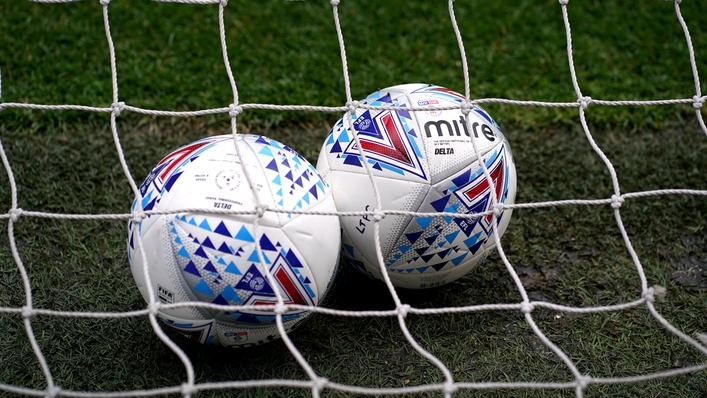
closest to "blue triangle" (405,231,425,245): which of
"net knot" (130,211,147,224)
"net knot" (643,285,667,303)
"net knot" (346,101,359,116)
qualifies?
"net knot" (346,101,359,116)

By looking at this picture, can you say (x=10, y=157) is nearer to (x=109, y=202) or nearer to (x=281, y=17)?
(x=109, y=202)

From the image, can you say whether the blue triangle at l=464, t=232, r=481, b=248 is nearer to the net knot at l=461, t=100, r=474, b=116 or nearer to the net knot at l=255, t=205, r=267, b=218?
the net knot at l=461, t=100, r=474, b=116

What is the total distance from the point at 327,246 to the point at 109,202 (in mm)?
1100

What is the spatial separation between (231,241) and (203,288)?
0.48 feet

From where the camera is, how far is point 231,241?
1.74 m

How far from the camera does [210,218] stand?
1.74 meters

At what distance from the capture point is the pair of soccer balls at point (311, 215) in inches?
69.0

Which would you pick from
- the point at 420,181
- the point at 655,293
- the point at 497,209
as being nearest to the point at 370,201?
the point at 420,181

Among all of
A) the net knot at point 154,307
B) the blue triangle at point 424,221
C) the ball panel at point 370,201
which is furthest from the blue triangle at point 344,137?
the net knot at point 154,307

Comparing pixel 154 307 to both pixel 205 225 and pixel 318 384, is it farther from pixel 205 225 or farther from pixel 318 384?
pixel 318 384

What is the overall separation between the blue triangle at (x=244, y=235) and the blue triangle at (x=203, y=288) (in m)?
0.15

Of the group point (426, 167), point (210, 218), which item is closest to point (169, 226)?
point (210, 218)

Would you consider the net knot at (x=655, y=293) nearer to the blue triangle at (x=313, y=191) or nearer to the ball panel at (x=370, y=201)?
the ball panel at (x=370, y=201)

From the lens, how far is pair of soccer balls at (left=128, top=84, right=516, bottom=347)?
175 cm
